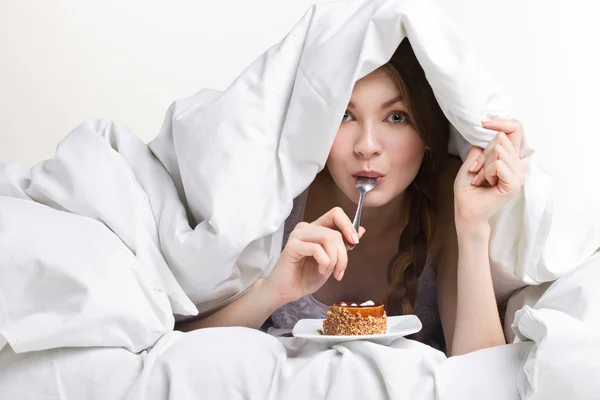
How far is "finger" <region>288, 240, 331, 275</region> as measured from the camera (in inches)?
50.3

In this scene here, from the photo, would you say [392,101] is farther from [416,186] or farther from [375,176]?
[416,186]

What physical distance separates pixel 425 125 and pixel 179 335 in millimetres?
618

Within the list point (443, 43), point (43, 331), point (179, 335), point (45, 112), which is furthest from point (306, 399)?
point (45, 112)

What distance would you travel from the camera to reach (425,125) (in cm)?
158

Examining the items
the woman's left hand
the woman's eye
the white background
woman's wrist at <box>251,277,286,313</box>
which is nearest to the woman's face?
the woman's eye

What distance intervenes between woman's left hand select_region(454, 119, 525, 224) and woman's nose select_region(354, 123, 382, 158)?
16cm

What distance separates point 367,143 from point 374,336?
442mm

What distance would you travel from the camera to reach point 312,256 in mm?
1405

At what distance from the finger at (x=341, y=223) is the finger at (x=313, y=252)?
1.9 inches

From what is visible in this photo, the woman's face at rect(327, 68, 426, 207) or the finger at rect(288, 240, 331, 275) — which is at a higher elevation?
the woman's face at rect(327, 68, 426, 207)

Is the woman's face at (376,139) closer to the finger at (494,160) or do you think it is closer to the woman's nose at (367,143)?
the woman's nose at (367,143)

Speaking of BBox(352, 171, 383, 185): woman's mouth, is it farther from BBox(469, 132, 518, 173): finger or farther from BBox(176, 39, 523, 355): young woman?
BBox(469, 132, 518, 173): finger

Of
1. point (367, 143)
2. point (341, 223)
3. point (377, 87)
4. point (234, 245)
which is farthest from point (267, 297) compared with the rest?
point (377, 87)

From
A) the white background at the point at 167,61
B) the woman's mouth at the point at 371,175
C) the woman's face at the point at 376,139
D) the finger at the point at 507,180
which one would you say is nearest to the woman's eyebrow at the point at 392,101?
the woman's face at the point at 376,139
